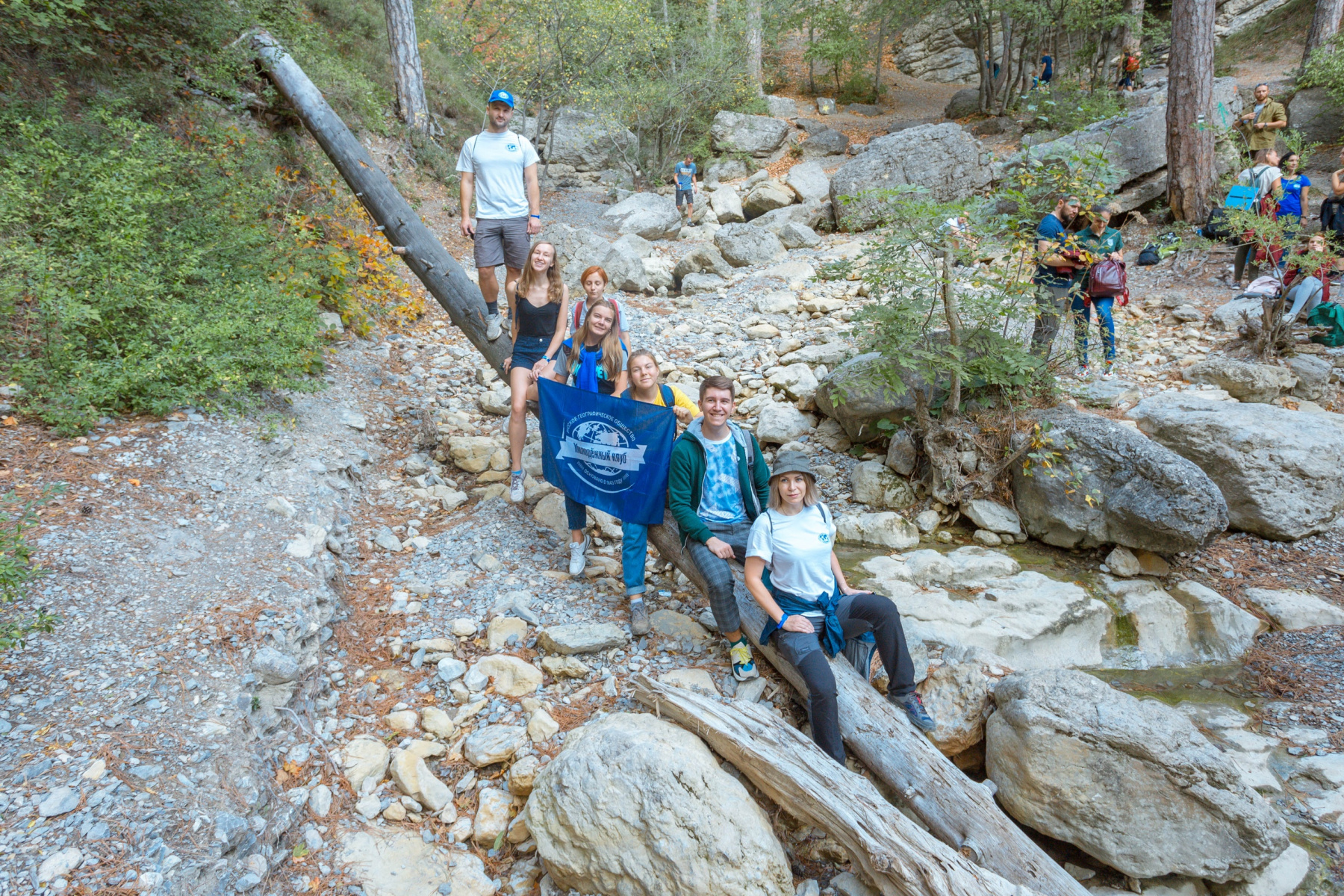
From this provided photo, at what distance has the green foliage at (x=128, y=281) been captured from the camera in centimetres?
464

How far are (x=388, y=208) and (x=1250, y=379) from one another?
9107 millimetres

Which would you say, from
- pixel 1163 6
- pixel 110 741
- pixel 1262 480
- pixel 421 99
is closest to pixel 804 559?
pixel 110 741

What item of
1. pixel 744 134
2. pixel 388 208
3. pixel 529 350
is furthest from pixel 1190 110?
pixel 388 208

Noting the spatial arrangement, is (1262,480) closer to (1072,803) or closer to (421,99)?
(1072,803)

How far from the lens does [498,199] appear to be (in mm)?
6062

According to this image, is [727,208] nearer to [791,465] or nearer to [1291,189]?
[1291,189]

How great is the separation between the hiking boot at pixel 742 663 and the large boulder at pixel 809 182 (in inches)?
527

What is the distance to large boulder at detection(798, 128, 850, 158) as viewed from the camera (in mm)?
19375

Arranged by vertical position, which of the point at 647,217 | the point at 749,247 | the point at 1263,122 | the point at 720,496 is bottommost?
the point at 720,496

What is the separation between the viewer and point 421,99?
504 inches

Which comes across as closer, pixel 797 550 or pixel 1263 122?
pixel 797 550

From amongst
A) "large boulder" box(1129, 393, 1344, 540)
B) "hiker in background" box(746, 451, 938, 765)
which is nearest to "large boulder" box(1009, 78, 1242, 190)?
"large boulder" box(1129, 393, 1344, 540)

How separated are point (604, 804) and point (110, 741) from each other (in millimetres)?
2124

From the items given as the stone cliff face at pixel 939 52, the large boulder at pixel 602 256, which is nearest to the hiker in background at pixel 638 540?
the large boulder at pixel 602 256
